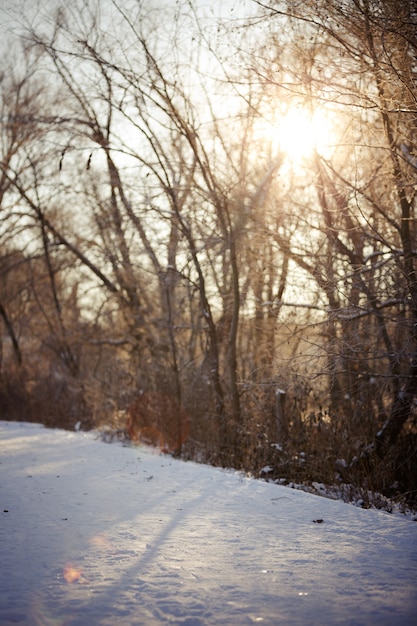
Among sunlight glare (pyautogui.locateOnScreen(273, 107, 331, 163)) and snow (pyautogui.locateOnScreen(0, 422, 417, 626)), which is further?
sunlight glare (pyautogui.locateOnScreen(273, 107, 331, 163))

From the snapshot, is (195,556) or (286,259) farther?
(286,259)

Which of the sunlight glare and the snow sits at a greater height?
the sunlight glare

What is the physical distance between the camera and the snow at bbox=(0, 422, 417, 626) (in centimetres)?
254

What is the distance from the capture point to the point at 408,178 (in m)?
5.57

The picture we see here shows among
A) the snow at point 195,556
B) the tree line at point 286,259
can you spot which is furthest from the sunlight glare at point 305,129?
the snow at point 195,556

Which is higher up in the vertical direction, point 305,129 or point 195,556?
point 305,129

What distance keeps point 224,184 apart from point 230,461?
13.9 feet

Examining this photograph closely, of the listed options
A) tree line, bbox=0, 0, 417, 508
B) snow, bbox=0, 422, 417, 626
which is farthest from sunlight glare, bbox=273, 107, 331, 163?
snow, bbox=0, 422, 417, 626

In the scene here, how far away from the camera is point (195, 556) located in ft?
10.7

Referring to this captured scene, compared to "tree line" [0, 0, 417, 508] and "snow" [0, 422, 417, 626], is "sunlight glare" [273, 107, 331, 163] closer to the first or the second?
"tree line" [0, 0, 417, 508]

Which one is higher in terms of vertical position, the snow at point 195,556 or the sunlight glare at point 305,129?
the sunlight glare at point 305,129

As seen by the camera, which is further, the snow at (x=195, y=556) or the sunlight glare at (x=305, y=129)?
the sunlight glare at (x=305, y=129)

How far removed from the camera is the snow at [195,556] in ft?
8.34

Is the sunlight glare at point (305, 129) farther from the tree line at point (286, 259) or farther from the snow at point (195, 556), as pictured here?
the snow at point (195, 556)
